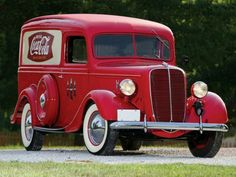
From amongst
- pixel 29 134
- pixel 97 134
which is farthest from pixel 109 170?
pixel 29 134

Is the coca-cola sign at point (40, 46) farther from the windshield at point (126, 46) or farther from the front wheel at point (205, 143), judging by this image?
the front wheel at point (205, 143)

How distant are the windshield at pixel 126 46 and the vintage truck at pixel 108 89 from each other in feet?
0.06

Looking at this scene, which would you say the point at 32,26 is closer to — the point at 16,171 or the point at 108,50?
the point at 108,50

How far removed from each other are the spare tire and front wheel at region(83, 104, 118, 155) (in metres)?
1.35

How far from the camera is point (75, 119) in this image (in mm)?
17078

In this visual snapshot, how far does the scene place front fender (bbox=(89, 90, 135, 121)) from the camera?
51.5ft

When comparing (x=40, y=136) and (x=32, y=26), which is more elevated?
(x=32, y=26)

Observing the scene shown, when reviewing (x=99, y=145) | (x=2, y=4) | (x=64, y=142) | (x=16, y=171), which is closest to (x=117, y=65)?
(x=99, y=145)

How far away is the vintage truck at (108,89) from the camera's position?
52.1 feet

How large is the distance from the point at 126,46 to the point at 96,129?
6.39ft

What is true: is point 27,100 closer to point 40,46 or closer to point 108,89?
point 40,46

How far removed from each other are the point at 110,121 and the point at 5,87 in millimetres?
20616

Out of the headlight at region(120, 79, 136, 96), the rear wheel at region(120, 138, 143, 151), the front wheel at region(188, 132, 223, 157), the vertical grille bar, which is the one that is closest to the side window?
the headlight at region(120, 79, 136, 96)

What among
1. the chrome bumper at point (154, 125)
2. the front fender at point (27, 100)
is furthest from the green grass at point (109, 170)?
the front fender at point (27, 100)
